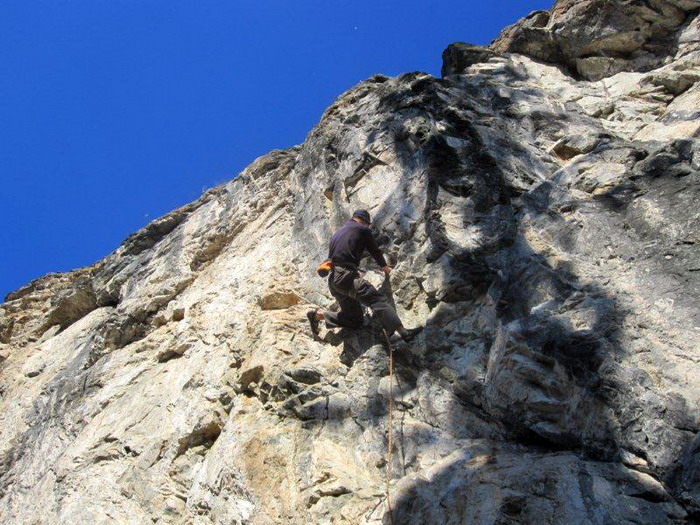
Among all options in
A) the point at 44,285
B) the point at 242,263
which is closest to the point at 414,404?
the point at 242,263

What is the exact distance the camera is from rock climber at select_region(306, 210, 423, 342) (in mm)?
7125

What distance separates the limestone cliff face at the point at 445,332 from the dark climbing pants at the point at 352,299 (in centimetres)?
22

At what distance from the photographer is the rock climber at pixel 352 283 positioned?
7.12 meters

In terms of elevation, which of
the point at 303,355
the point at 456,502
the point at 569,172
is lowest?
the point at 456,502

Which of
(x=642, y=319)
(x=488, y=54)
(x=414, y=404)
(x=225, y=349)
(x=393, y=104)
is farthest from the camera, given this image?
(x=488, y=54)

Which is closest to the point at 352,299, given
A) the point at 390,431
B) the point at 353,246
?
the point at 353,246

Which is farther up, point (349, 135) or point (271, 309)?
point (349, 135)

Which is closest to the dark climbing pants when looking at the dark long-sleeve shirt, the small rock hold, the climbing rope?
the dark long-sleeve shirt

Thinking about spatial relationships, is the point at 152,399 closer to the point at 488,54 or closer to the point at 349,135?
the point at 349,135

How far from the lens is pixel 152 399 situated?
28.6 feet

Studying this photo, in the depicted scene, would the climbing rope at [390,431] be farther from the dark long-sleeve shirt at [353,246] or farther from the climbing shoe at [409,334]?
the dark long-sleeve shirt at [353,246]

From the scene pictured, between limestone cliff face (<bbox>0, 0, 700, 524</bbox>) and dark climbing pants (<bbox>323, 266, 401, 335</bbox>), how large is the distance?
219 mm

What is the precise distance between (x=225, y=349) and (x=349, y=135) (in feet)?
12.9

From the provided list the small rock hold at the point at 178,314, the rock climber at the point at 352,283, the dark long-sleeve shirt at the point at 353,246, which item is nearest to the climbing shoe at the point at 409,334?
the rock climber at the point at 352,283
